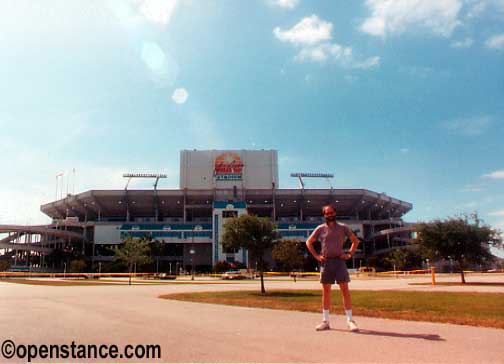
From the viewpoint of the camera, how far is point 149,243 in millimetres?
76625

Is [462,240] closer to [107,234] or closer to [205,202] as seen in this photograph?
[205,202]

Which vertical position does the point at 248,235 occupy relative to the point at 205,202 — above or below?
below

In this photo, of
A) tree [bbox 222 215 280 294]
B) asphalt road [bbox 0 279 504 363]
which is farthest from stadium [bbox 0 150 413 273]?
asphalt road [bbox 0 279 504 363]

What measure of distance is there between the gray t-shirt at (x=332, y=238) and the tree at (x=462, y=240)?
85.5 feet

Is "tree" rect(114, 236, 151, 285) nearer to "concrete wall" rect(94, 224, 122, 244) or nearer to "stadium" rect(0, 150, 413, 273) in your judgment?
"stadium" rect(0, 150, 413, 273)

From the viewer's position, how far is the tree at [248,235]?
19.5 m

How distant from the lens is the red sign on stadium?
90.8 metres

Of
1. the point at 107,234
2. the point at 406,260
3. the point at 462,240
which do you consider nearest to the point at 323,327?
the point at 462,240

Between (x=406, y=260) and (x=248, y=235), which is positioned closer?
(x=248, y=235)

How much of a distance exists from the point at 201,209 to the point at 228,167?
43.3 feet

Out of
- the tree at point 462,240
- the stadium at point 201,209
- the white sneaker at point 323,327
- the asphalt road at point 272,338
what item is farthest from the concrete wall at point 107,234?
the white sneaker at point 323,327

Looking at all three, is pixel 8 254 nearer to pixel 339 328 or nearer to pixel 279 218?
pixel 279 218

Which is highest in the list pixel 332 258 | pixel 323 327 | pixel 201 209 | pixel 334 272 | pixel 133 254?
pixel 201 209

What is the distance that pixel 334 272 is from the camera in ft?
21.5
